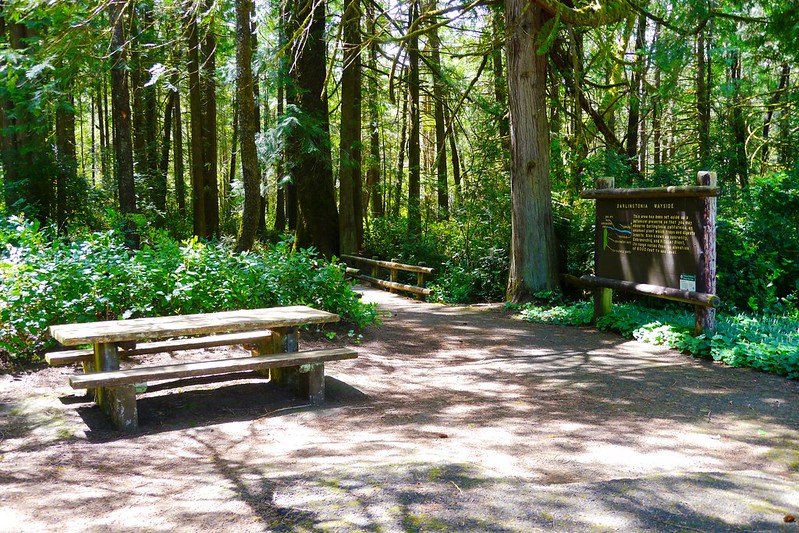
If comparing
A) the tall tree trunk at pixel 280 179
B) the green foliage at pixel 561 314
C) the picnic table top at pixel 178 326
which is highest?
the tall tree trunk at pixel 280 179

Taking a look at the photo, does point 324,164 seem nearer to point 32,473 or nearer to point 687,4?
point 687,4

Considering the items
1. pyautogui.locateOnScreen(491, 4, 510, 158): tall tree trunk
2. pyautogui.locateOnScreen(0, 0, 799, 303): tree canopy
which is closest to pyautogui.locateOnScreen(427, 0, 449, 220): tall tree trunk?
pyautogui.locateOnScreen(0, 0, 799, 303): tree canopy

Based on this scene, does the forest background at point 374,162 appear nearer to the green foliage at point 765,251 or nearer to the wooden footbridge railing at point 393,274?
the green foliage at point 765,251

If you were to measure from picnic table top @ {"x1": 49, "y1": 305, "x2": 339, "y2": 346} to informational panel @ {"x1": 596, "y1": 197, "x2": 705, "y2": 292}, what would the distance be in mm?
4651

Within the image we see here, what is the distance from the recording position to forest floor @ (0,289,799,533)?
3.41m

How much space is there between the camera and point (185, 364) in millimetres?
5918

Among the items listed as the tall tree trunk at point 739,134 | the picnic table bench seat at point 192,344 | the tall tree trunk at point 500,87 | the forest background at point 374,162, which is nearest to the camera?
the picnic table bench seat at point 192,344

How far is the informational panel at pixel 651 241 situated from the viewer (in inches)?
325

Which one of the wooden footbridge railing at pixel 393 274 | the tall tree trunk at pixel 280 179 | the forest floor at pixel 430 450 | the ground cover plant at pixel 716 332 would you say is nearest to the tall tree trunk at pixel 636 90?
the ground cover plant at pixel 716 332

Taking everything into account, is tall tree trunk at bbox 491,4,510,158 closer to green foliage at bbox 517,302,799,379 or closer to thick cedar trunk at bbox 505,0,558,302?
thick cedar trunk at bbox 505,0,558,302

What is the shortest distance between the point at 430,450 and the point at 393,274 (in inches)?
467

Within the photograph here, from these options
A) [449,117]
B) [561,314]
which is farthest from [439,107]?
[561,314]

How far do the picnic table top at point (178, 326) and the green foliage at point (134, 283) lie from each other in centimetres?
117

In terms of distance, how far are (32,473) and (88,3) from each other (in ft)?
32.3
